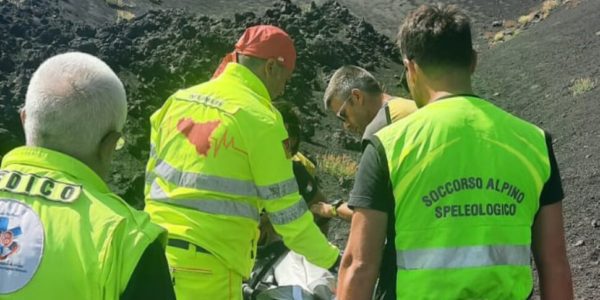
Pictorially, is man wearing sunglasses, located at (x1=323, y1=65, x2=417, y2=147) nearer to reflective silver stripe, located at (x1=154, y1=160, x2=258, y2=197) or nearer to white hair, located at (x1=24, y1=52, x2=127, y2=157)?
reflective silver stripe, located at (x1=154, y1=160, x2=258, y2=197)

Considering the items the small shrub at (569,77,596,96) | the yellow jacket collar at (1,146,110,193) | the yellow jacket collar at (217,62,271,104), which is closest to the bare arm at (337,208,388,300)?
the yellow jacket collar at (1,146,110,193)

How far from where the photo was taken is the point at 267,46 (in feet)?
14.3

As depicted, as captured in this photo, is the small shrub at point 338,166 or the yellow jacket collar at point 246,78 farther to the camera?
the small shrub at point 338,166

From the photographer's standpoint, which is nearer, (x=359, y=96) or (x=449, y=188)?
(x=449, y=188)

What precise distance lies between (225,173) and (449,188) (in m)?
1.34

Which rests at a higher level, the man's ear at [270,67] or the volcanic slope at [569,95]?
the man's ear at [270,67]

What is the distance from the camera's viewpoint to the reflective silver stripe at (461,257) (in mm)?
2898

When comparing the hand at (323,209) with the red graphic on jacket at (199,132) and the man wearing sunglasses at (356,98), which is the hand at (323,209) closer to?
the man wearing sunglasses at (356,98)

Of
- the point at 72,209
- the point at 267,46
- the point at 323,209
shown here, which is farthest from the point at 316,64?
the point at 72,209

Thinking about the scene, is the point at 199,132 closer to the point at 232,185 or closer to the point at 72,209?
the point at 232,185

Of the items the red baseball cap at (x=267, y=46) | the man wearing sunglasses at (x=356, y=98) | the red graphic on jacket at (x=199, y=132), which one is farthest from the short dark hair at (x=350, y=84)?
the red graphic on jacket at (x=199, y=132)

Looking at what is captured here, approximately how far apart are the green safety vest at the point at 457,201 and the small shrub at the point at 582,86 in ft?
49.5

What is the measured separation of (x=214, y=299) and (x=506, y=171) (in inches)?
66.2

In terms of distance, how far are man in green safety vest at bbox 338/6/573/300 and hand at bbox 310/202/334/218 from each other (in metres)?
2.61
